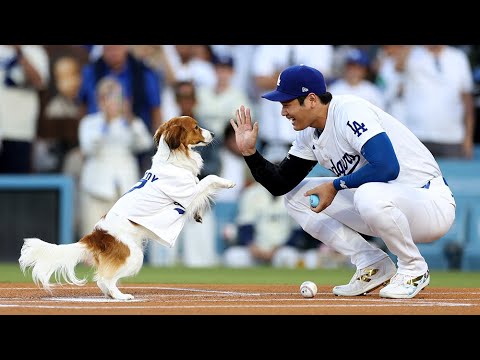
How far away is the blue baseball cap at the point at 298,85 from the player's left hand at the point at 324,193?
71 centimetres

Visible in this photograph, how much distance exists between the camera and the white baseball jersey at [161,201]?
7.50 meters

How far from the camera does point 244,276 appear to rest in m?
11.5

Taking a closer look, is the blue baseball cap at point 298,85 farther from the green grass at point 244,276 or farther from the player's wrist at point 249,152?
the green grass at point 244,276

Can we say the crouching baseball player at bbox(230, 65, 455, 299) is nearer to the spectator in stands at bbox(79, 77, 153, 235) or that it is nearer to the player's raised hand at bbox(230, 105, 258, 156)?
the player's raised hand at bbox(230, 105, 258, 156)

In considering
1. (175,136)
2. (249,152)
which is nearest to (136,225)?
(175,136)

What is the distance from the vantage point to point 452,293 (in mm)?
8461

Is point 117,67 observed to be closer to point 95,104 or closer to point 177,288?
point 95,104

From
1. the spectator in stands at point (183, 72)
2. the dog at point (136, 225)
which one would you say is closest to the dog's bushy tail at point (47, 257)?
the dog at point (136, 225)

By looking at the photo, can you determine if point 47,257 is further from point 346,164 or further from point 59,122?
point 59,122

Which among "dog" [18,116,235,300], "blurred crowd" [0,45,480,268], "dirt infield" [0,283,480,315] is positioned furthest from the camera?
"blurred crowd" [0,45,480,268]

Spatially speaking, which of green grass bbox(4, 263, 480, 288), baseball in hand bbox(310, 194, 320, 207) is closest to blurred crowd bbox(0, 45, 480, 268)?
green grass bbox(4, 263, 480, 288)

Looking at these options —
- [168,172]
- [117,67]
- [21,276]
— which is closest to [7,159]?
[117,67]

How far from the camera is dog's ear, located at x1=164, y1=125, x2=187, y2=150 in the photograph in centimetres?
792

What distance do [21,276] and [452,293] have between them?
16.1 ft
